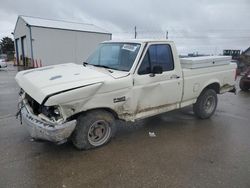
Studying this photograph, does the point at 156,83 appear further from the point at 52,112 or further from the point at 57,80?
the point at 52,112

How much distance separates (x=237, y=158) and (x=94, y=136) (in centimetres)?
259

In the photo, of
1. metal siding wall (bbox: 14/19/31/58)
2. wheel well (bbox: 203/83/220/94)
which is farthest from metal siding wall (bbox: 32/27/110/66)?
wheel well (bbox: 203/83/220/94)

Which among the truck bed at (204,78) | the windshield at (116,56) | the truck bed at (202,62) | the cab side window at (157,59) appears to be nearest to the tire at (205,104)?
the truck bed at (204,78)

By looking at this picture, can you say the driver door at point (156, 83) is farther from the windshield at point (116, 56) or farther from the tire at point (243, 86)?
the tire at point (243, 86)

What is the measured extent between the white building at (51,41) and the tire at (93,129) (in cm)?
2181

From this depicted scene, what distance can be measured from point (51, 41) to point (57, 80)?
23.0 meters

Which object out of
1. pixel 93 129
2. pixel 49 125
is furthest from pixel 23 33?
pixel 49 125

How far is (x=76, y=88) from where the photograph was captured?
12.1 ft

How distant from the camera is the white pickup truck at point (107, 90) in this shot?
3715 mm

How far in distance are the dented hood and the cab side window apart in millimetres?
842

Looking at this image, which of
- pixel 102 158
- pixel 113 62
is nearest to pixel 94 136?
pixel 102 158

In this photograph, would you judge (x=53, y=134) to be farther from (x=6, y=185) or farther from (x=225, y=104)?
(x=225, y=104)

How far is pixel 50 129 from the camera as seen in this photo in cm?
362

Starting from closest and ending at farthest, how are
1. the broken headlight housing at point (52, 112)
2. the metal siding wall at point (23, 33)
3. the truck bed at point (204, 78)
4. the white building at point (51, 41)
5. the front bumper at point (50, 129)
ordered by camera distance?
the front bumper at point (50, 129) < the broken headlight housing at point (52, 112) < the truck bed at point (204, 78) < the white building at point (51, 41) < the metal siding wall at point (23, 33)
